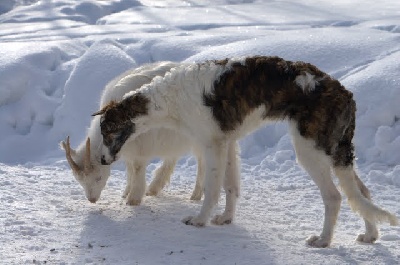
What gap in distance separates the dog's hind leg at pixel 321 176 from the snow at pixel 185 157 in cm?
16

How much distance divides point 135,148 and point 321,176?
7.52ft

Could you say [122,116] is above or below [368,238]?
above

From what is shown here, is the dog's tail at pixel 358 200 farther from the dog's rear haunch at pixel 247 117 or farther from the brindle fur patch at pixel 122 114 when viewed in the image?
the brindle fur patch at pixel 122 114

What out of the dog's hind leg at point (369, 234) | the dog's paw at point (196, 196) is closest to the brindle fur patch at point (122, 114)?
the dog's paw at point (196, 196)

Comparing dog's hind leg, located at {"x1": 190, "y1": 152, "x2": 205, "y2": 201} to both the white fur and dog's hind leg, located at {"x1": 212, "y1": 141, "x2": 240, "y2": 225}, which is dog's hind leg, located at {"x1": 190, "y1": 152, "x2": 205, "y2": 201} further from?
dog's hind leg, located at {"x1": 212, "y1": 141, "x2": 240, "y2": 225}

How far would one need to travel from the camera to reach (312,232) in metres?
7.44

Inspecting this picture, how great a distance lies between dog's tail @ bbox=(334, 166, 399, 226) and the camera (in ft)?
22.4

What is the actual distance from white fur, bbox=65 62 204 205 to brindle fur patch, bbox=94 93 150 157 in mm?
590

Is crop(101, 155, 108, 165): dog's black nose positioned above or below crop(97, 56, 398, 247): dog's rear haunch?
below

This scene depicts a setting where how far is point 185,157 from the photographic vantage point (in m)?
10.6

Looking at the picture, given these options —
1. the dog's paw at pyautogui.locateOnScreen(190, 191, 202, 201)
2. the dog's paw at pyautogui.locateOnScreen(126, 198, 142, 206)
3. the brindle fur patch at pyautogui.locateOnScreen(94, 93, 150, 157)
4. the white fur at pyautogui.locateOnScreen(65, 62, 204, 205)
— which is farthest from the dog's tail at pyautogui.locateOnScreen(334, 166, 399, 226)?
the dog's paw at pyautogui.locateOnScreen(126, 198, 142, 206)

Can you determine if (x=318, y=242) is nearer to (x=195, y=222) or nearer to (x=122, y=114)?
(x=195, y=222)

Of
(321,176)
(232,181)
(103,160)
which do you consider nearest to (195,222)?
(232,181)

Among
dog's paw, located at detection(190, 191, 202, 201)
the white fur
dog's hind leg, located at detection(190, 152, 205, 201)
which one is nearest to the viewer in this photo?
the white fur
